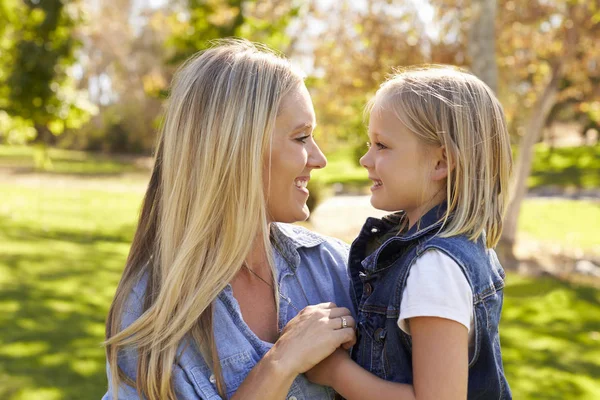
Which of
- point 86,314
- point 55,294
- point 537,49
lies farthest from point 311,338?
point 537,49

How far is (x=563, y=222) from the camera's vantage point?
1552cm

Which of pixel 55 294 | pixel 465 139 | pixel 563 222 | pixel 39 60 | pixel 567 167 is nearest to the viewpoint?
pixel 465 139

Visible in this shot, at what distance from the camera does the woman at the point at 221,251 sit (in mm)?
1919

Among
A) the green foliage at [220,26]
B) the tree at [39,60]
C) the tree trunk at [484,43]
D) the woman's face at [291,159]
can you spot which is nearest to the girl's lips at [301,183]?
the woman's face at [291,159]

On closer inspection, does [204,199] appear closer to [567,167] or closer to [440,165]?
[440,165]

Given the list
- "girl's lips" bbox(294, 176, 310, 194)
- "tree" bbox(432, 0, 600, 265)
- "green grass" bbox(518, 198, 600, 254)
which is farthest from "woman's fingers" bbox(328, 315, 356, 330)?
"green grass" bbox(518, 198, 600, 254)

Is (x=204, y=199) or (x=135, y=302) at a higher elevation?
(x=204, y=199)

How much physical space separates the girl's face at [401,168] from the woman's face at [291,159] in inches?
7.8

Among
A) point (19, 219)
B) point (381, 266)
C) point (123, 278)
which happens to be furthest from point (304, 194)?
point (19, 219)

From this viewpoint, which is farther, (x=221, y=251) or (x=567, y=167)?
(x=567, y=167)

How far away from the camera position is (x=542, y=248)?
39.1 feet

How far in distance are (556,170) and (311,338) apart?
82.4 ft

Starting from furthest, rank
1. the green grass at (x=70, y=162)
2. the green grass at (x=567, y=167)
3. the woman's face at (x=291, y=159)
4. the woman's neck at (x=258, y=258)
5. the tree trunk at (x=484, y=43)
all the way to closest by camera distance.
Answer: the green grass at (x=70, y=162)
the green grass at (x=567, y=167)
the tree trunk at (x=484, y=43)
the woman's neck at (x=258, y=258)
the woman's face at (x=291, y=159)

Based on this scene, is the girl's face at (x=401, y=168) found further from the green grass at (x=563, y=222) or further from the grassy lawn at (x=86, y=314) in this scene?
the green grass at (x=563, y=222)
